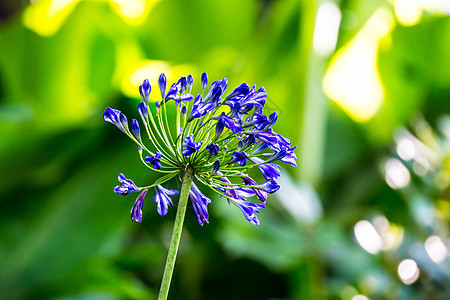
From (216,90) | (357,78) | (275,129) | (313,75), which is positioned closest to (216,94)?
(216,90)

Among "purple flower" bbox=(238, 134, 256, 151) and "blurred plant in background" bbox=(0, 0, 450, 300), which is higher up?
"blurred plant in background" bbox=(0, 0, 450, 300)

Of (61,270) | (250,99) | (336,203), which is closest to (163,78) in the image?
(250,99)

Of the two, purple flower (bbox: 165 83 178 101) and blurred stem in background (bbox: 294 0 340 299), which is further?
blurred stem in background (bbox: 294 0 340 299)

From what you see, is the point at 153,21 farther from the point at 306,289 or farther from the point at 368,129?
the point at 306,289

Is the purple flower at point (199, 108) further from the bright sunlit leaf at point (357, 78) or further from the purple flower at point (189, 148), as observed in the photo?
the bright sunlit leaf at point (357, 78)

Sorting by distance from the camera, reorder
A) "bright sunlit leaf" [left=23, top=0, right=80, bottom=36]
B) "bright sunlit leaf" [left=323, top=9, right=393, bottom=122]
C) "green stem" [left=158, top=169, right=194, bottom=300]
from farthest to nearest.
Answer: "bright sunlit leaf" [left=323, top=9, right=393, bottom=122]
"bright sunlit leaf" [left=23, top=0, right=80, bottom=36]
"green stem" [left=158, top=169, right=194, bottom=300]

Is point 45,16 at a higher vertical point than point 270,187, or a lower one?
higher

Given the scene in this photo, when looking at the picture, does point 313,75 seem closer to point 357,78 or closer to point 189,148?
point 357,78

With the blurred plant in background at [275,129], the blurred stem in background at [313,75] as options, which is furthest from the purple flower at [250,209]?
the blurred stem in background at [313,75]

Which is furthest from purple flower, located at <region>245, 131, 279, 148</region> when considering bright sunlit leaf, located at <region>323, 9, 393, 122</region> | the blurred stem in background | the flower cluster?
bright sunlit leaf, located at <region>323, 9, 393, 122</region>

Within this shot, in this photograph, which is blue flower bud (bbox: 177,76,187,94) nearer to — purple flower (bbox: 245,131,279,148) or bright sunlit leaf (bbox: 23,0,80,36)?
purple flower (bbox: 245,131,279,148)
